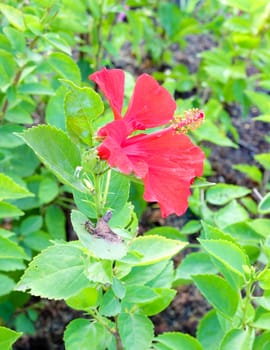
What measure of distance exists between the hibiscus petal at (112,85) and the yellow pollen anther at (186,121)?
9cm

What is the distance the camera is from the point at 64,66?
51.8 inches

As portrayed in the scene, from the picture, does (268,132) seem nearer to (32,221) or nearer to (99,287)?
(32,221)

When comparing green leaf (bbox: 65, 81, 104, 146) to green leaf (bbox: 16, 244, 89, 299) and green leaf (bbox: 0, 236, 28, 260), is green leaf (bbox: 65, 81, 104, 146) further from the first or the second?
green leaf (bbox: 0, 236, 28, 260)

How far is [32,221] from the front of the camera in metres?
1.46

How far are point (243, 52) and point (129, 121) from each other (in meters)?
1.30

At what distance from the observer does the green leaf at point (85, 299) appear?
947mm

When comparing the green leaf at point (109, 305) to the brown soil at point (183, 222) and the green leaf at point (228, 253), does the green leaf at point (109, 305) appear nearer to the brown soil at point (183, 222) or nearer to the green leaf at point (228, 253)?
the green leaf at point (228, 253)

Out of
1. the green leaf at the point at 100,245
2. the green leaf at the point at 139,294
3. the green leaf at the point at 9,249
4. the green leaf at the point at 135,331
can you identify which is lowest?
the green leaf at the point at 135,331

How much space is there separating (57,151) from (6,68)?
0.55 m

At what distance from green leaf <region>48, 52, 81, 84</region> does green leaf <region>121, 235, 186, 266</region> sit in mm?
505

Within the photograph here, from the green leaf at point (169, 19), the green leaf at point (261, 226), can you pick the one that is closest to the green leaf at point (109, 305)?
the green leaf at point (261, 226)

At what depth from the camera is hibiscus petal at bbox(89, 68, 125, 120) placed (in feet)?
2.65

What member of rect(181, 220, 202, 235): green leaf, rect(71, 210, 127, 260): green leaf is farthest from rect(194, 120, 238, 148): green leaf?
A: rect(71, 210, 127, 260): green leaf

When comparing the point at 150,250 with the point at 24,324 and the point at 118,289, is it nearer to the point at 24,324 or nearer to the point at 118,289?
the point at 118,289
